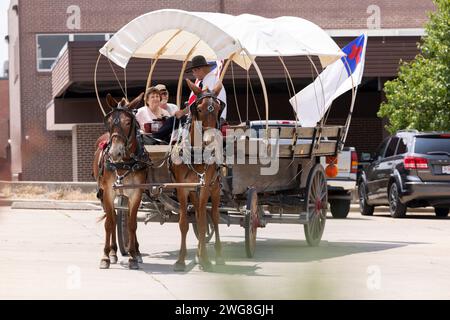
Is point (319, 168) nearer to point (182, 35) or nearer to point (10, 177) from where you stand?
point (182, 35)

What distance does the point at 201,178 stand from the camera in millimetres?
10695

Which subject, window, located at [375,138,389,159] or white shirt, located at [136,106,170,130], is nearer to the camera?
white shirt, located at [136,106,170,130]

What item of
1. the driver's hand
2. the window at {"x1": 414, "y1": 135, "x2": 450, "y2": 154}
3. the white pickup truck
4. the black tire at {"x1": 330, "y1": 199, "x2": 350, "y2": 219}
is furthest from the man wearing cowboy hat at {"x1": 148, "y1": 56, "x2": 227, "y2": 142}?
the black tire at {"x1": 330, "y1": 199, "x2": 350, "y2": 219}

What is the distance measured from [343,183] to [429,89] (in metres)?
5.79

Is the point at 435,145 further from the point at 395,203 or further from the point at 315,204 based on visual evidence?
the point at 315,204

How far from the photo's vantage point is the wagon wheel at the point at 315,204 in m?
13.6

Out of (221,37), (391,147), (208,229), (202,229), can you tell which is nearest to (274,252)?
(208,229)

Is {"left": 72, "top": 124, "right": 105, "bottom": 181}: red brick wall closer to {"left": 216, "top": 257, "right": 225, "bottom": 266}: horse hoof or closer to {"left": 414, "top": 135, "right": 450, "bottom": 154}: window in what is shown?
{"left": 414, "top": 135, "right": 450, "bottom": 154}: window

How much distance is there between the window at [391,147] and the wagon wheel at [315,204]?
26.1 ft

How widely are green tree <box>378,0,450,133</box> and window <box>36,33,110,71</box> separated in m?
23.1

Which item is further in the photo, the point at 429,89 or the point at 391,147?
the point at 429,89

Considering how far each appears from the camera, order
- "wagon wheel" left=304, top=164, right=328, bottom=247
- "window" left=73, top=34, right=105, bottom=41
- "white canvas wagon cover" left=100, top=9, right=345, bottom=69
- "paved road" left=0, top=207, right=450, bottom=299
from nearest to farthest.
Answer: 1. "paved road" left=0, top=207, right=450, bottom=299
2. "white canvas wagon cover" left=100, top=9, right=345, bottom=69
3. "wagon wheel" left=304, top=164, right=328, bottom=247
4. "window" left=73, top=34, right=105, bottom=41

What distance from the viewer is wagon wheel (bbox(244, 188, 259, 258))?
1197cm
